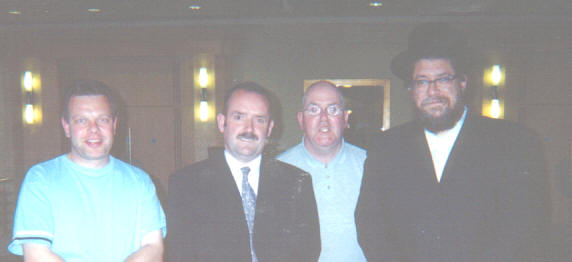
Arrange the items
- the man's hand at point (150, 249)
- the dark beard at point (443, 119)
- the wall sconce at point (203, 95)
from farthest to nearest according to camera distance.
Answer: the wall sconce at point (203, 95) < the dark beard at point (443, 119) < the man's hand at point (150, 249)

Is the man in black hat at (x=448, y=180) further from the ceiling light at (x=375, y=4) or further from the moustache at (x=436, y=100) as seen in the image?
the ceiling light at (x=375, y=4)

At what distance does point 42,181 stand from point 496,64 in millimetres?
5669

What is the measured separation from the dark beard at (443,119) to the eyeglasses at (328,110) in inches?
16.4

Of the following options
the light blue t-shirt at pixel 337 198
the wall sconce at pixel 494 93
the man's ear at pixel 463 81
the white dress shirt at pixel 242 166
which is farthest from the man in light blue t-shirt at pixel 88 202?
the wall sconce at pixel 494 93

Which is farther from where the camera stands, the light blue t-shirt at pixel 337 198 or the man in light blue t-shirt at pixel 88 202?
the light blue t-shirt at pixel 337 198

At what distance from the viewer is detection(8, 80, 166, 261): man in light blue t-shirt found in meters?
1.44

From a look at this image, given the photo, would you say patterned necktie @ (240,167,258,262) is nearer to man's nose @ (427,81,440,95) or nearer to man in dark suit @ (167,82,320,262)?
man in dark suit @ (167,82,320,262)

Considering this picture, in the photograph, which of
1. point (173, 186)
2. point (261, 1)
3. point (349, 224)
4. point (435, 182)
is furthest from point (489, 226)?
point (261, 1)

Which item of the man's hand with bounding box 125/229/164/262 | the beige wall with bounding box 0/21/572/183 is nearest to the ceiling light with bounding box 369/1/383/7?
the beige wall with bounding box 0/21/572/183

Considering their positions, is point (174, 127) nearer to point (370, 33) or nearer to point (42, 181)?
point (370, 33)

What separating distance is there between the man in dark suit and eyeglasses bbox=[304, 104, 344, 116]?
0.26 m

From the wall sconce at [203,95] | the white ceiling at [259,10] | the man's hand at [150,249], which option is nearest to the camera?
the man's hand at [150,249]

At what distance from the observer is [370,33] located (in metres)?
5.60

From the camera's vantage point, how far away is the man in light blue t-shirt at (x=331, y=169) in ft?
6.20
